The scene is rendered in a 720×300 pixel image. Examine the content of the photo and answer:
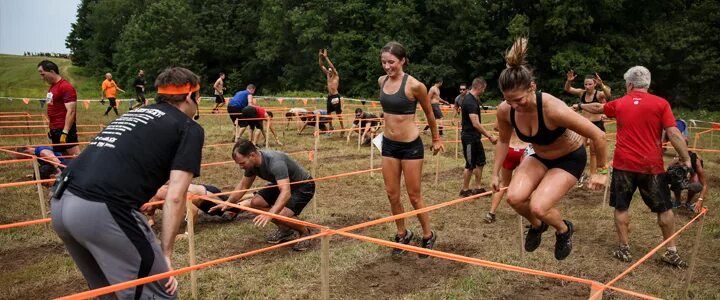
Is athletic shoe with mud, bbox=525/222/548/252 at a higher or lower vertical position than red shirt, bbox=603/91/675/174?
lower

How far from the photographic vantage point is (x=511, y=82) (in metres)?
3.40

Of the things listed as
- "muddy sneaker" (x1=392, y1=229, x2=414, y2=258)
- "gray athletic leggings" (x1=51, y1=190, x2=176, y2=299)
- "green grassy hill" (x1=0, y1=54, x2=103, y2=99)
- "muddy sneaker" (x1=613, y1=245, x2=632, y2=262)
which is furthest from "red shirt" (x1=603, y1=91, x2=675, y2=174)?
"green grassy hill" (x1=0, y1=54, x2=103, y2=99)

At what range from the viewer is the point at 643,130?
15.8ft

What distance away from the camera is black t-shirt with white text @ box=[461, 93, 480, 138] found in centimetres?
737

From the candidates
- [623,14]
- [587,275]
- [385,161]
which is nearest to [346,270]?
[385,161]

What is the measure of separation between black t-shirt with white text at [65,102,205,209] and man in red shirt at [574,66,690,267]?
428cm

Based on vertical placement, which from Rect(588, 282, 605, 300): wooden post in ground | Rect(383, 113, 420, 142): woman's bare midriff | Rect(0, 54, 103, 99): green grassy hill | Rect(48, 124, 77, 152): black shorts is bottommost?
Rect(588, 282, 605, 300): wooden post in ground

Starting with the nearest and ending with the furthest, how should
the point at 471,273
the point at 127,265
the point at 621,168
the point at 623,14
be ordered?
→ the point at 127,265
the point at 471,273
the point at 621,168
the point at 623,14

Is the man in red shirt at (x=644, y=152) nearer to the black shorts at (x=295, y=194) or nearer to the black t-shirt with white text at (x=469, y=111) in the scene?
the black t-shirt with white text at (x=469, y=111)

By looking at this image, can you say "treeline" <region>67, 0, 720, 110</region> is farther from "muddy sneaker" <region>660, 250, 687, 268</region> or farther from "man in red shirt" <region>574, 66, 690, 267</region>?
"muddy sneaker" <region>660, 250, 687, 268</region>

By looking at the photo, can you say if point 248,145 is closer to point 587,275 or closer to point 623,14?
point 587,275

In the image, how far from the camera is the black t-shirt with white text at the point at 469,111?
24.2ft

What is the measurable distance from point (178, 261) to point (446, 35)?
33154 mm

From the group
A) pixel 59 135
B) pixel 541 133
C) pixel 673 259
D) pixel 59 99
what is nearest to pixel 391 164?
pixel 541 133
